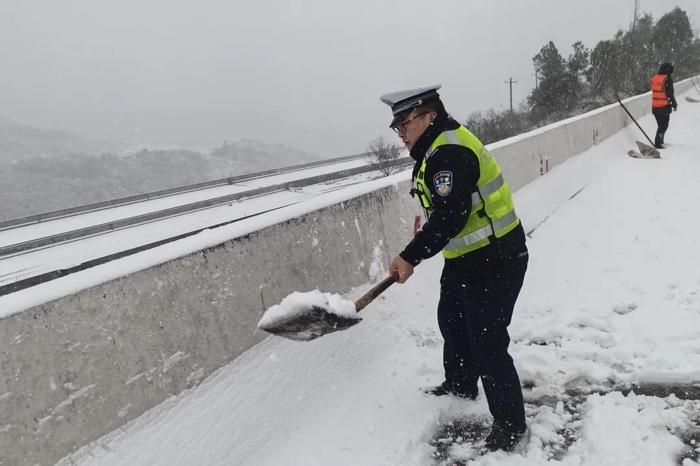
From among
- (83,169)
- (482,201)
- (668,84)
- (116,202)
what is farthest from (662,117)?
(83,169)

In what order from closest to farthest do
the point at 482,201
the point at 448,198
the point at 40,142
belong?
the point at 448,198 < the point at 482,201 < the point at 40,142

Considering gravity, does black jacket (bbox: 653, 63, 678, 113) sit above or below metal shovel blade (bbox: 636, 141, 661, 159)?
above

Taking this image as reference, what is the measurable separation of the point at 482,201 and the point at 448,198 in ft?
0.83

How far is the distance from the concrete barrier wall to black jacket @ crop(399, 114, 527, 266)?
138 cm

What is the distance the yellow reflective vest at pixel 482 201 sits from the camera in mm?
2744

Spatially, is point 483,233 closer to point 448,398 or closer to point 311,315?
point 311,315

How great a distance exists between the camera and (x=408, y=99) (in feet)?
9.48

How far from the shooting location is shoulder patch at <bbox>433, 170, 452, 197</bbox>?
8.65ft

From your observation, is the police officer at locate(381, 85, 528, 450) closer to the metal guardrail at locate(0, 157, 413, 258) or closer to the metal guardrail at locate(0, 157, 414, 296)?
the metal guardrail at locate(0, 157, 414, 296)

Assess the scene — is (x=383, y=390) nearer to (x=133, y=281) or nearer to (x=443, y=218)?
(x=443, y=218)

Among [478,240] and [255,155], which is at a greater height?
[255,155]

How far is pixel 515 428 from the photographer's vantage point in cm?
292

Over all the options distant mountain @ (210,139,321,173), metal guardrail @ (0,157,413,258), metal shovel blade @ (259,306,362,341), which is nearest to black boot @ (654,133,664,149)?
metal shovel blade @ (259,306,362,341)

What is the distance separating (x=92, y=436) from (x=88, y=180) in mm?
46348
